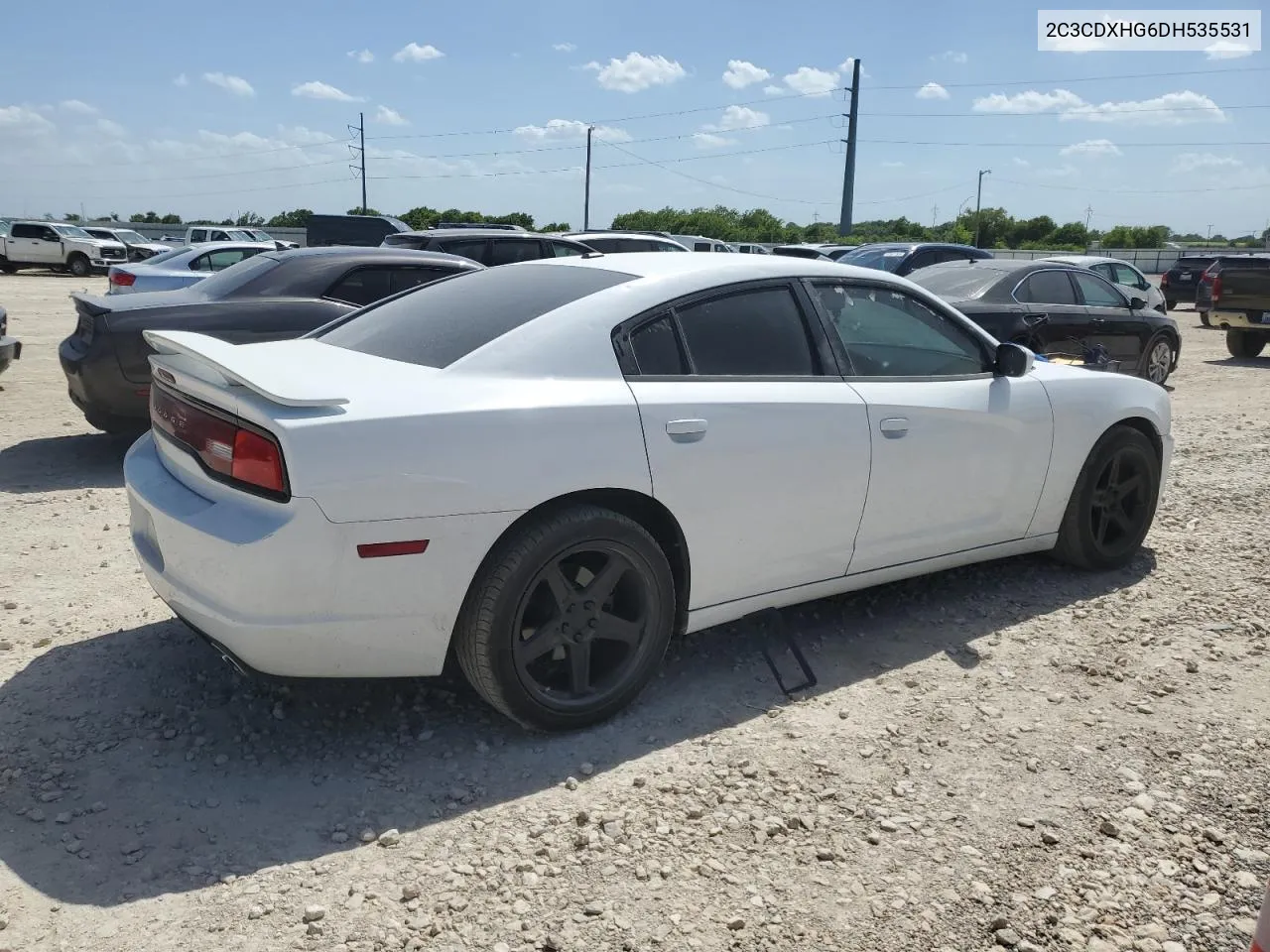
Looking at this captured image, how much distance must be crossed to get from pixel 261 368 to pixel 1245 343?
1626 cm

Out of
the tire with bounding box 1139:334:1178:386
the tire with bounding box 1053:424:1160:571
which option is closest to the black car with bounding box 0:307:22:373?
the tire with bounding box 1053:424:1160:571

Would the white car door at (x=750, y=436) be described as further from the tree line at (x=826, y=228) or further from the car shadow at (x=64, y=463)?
the tree line at (x=826, y=228)

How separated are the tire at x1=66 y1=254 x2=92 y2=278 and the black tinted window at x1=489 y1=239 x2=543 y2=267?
2563 cm

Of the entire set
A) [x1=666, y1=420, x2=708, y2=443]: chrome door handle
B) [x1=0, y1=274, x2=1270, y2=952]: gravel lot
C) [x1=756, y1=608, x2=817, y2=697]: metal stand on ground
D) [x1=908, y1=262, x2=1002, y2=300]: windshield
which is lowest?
[x1=0, y1=274, x2=1270, y2=952]: gravel lot

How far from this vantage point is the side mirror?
15.2 feet

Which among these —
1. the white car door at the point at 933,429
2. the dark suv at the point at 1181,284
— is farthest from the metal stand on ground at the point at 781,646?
the dark suv at the point at 1181,284

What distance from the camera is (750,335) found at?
392cm

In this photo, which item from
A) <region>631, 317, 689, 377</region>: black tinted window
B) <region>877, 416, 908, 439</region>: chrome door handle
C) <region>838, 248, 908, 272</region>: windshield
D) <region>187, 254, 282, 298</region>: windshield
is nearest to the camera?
<region>631, 317, 689, 377</region>: black tinted window

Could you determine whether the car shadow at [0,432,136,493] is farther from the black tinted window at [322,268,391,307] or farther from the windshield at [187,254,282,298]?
the black tinted window at [322,268,391,307]

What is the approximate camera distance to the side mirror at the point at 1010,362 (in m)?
4.62

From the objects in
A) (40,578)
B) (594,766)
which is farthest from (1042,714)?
(40,578)

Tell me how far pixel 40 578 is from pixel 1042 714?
423cm

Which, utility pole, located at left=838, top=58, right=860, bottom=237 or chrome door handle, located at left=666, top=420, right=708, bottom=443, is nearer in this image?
chrome door handle, located at left=666, top=420, right=708, bottom=443

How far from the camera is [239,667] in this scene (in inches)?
125
